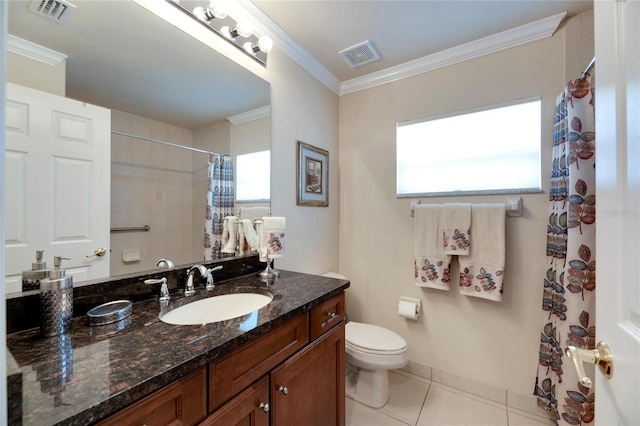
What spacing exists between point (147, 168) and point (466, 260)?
1.92 m

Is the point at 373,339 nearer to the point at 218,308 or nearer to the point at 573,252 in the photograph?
the point at 218,308

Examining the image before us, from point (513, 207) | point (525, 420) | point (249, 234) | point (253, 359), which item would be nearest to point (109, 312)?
point (253, 359)

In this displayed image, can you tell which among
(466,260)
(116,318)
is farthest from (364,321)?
(116,318)

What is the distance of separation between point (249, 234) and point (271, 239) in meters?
0.18

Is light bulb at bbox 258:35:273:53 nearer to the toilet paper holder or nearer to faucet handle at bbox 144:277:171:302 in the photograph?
faucet handle at bbox 144:277:171:302

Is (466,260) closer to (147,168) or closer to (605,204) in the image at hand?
(605,204)

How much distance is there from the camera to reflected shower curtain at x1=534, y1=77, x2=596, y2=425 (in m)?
1.27

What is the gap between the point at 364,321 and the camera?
2250 mm

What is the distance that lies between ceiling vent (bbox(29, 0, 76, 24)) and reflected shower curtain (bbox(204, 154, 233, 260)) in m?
0.68

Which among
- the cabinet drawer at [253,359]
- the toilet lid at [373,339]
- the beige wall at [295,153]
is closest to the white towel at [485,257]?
the toilet lid at [373,339]

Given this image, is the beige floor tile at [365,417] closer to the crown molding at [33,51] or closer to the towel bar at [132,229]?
the towel bar at [132,229]

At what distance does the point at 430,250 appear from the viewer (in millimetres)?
1883

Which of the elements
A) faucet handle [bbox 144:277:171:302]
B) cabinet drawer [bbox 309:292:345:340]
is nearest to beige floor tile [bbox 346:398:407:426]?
cabinet drawer [bbox 309:292:345:340]

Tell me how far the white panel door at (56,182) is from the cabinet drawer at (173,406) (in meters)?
0.59
